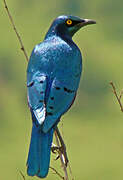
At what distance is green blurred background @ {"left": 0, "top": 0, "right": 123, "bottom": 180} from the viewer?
156 ft

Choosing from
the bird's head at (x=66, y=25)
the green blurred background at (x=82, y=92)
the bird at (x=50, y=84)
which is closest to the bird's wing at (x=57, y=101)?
the bird at (x=50, y=84)

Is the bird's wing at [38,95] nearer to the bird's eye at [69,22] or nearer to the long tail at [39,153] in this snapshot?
the long tail at [39,153]

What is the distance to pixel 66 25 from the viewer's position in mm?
7461

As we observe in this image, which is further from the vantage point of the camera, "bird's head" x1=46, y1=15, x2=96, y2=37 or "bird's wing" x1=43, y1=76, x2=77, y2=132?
"bird's head" x1=46, y1=15, x2=96, y2=37

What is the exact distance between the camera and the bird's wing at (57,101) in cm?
645

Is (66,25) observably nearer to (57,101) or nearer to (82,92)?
(57,101)

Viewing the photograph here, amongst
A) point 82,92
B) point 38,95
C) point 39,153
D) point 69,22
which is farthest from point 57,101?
point 82,92

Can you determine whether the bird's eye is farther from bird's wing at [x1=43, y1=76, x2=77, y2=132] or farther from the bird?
bird's wing at [x1=43, y1=76, x2=77, y2=132]

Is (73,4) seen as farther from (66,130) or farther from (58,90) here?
(58,90)

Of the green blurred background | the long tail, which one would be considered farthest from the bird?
the green blurred background

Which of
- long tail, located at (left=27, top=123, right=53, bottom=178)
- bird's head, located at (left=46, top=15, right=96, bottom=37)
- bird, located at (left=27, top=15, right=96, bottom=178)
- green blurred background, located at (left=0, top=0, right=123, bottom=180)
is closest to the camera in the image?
long tail, located at (left=27, top=123, right=53, bottom=178)

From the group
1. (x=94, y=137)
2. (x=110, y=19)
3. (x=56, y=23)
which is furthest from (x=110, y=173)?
(x=56, y=23)

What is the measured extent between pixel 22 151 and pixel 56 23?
41249 millimetres

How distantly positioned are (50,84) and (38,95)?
0.67ft
